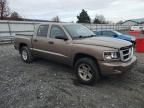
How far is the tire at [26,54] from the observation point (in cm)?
777

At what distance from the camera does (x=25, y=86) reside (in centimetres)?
527

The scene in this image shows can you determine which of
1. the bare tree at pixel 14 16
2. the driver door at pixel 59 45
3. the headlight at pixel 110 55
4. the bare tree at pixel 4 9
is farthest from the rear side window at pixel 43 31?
the bare tree at pixel 4 9

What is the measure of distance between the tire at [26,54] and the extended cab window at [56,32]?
1774 mm

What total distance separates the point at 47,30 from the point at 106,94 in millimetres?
3392

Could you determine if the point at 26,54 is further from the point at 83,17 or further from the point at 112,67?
the point at 83,17

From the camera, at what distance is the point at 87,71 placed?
530 cm

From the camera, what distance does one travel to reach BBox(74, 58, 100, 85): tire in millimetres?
5038

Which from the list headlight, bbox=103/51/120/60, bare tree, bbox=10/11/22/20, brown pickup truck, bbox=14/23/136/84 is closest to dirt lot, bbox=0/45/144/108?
brown pickup truck, bbox=14/23/136/84

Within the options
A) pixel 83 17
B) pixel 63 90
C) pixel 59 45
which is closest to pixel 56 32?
pixel 59 45

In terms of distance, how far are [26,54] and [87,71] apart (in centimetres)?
368

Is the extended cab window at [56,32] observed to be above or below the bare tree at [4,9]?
below

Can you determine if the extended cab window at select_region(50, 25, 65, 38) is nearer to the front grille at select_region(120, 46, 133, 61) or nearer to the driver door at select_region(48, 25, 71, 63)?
the driver door at select_region(48, 25, 71, 63)

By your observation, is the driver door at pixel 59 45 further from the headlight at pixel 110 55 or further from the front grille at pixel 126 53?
the front grille at pixel 126 53

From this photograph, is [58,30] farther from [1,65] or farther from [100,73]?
[1,65]
